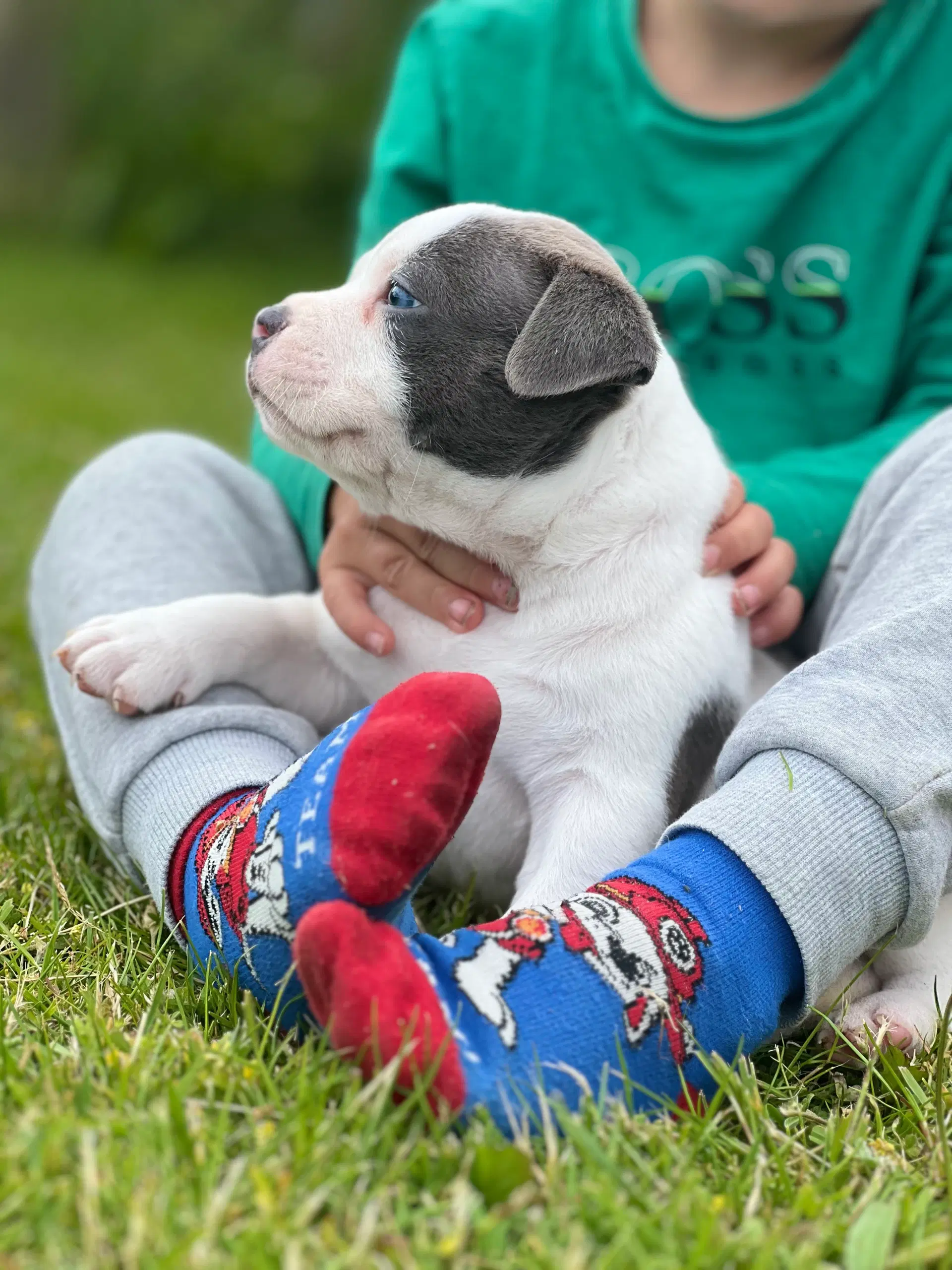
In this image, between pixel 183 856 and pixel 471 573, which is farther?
pixel 471 573

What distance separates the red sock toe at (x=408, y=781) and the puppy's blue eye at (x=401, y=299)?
Result: 2.40 ft

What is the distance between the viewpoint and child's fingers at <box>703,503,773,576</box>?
85.8 inches

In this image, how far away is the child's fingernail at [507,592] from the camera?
213cm

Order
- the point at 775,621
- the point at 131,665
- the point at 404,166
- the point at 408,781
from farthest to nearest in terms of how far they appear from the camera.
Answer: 1. the point at 404,166
2. the point at 775,621
3. the point at 131,665
4. the point at 408,781

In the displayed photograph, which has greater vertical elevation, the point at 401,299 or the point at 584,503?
the point at 401,299

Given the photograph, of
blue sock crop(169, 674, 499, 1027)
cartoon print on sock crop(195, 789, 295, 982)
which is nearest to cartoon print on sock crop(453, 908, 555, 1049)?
blue sock crop(169, 674, 499, 1027)

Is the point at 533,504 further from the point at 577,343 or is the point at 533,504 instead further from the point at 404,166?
the point at 404,166

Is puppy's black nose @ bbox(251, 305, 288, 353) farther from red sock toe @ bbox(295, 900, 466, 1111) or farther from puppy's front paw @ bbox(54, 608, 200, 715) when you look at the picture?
red sock toe @ bbox(295, 900, 466, 1111)

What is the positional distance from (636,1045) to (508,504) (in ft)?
2.88

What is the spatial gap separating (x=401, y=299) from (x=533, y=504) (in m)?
0.37

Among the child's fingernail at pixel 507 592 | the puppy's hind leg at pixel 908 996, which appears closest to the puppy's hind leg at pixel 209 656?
the child's fingernail at pixel 507 592

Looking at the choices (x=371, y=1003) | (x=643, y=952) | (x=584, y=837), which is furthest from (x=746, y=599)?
(x=371, y=1003)

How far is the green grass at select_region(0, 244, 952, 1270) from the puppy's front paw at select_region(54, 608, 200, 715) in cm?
A: 31

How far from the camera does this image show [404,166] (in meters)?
3.18
